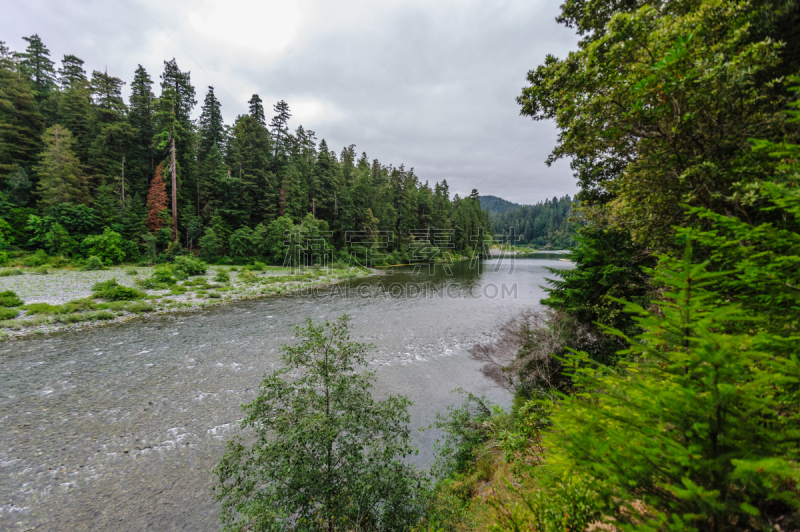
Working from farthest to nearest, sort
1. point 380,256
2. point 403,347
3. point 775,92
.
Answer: point 380,256 < point 403,347 < point 775,92

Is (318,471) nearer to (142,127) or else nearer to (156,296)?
(156,296)

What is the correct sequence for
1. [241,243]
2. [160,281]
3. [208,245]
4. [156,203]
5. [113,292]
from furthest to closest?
[241,243] < [208,245] < [156,203] < [160,281] < [113,292]

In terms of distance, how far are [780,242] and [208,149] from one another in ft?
165

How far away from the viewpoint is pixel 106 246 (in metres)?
24.5

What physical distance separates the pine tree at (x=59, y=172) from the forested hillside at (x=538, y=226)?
97.3 metres

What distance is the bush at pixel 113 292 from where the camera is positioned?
1532 centimetres

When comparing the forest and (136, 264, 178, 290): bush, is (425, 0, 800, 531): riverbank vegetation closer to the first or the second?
(136, 264, 178, 290): bush

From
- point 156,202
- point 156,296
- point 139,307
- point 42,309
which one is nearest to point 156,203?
point 156,202

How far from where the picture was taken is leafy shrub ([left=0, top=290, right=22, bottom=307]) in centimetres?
1252

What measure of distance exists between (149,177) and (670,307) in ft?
147

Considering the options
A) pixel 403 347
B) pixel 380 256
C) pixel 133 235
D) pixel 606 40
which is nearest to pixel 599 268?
pixel 606 40

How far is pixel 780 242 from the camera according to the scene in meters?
1.63

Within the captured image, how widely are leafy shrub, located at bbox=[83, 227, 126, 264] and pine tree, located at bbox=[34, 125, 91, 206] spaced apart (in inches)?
196

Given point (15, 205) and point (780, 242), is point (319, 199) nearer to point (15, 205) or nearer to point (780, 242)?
point (15, 205)
